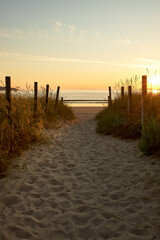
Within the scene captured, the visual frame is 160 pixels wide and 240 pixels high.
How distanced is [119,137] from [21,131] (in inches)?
129

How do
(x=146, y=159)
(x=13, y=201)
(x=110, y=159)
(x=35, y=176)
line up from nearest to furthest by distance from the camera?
(x=13, y=201), (x=35, y=176), (x=146, y=159), (x=110, y=159)

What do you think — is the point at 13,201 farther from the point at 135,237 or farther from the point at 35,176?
the point at 135,237

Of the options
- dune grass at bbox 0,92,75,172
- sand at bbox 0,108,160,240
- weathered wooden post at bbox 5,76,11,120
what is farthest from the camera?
weathered wooden post at bbox 5,76,11,120

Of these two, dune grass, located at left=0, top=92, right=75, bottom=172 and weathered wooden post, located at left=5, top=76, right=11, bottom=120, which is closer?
dune grass, located at left=0, top=92, right=75, bottom=172

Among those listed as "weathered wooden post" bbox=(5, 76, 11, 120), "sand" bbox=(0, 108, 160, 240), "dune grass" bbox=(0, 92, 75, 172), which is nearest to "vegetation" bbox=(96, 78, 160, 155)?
"sand" bbox=(0, 108, 160, 240)

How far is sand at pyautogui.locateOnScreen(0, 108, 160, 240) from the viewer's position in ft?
8.45

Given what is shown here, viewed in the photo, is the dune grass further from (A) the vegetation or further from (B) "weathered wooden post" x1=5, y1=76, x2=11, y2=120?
(A) the vegetation

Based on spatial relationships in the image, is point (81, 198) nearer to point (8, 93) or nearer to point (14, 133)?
point (14, 133)

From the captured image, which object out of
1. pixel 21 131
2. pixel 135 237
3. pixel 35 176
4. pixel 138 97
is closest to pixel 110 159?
pixel 35 176

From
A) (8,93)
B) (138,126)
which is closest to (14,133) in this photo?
(8,93)

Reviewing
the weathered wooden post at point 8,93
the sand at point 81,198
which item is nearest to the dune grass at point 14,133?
the weathered wooden post at point 8,93

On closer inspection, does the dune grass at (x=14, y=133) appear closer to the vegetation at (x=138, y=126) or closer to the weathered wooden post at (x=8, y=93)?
the weathered wooden post at (x=8, y=93)

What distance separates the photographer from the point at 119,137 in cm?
767

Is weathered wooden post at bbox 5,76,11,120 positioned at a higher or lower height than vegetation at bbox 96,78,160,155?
higher
